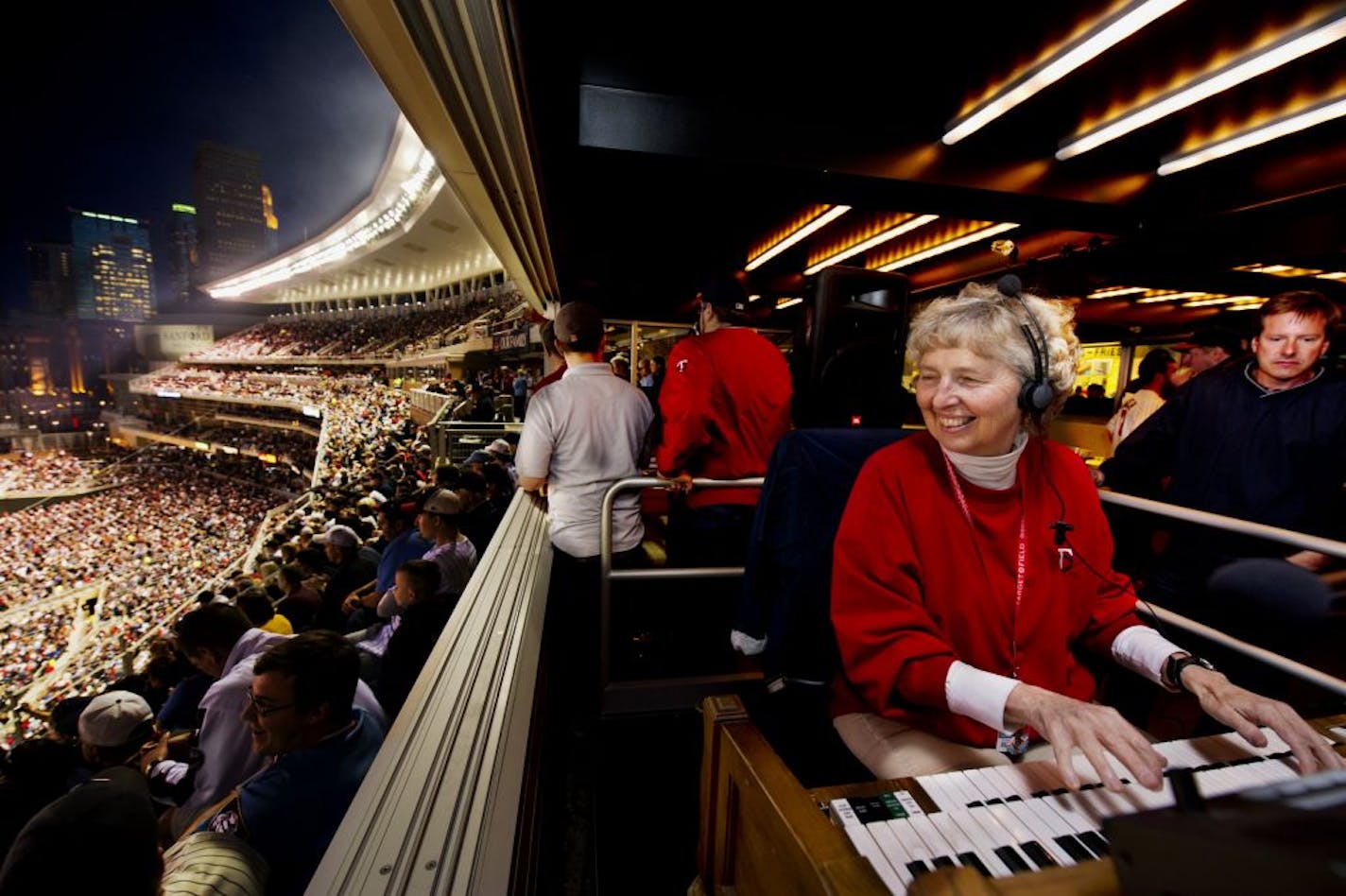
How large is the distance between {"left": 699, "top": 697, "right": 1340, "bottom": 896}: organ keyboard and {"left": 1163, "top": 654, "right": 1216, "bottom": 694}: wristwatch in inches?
5.3

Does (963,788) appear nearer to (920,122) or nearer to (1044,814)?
(1044,814)

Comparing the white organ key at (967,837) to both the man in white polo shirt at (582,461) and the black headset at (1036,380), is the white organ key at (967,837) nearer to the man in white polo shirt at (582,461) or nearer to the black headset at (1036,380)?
the black headset at (1036,380)

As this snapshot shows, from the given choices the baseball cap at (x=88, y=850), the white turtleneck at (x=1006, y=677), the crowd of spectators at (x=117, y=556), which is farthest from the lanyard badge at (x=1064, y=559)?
the crowd of spectators at (x=117, y=556)

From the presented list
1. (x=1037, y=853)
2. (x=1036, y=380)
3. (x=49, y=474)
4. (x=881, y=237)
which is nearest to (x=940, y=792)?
(x=1037, y=853)

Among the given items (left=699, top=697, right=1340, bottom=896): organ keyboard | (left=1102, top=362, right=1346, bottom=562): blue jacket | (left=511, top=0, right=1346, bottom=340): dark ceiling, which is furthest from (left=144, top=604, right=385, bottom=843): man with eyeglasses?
(left=1102, top=362, right=1346, bottom=562): blue jacket

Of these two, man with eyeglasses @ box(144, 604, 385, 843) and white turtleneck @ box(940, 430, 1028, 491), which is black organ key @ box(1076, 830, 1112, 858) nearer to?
white turtleneck @ box(940, 430, 1028, 491)

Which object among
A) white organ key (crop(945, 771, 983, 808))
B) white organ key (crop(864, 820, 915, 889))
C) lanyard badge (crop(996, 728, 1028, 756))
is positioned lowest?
lanyard badge (crop(996, 728, 1028, 756))

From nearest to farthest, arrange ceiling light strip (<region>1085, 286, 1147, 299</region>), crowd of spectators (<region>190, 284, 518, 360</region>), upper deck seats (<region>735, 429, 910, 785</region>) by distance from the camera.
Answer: upper deck seats (<region>735, 429, 910, 785</region>) → ceiling light strip (<region>1085, 286, 1147, 299</region>) → crowd of spectators (<region>190, 284, 518, 360</region>)

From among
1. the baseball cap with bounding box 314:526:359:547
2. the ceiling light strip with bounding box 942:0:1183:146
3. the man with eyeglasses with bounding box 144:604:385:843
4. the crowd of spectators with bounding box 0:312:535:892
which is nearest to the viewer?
the crowd of spectators with bounding box 0:312:535:892

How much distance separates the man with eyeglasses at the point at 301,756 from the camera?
1542 mm

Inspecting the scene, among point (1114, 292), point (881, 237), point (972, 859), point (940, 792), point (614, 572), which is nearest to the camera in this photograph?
point (972, 859)

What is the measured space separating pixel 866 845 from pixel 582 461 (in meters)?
1.88

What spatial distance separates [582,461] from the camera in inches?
96.0

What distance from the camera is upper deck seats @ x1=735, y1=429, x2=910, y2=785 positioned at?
1520 millimetres
